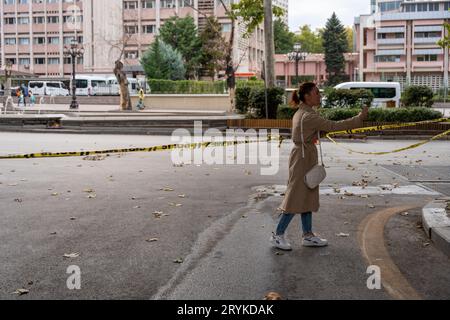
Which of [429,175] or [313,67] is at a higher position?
[313,67]

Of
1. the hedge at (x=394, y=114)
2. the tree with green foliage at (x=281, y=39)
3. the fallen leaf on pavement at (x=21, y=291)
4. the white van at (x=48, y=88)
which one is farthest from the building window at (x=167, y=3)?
the fallen leaf on pavement at (x=21, y=291)

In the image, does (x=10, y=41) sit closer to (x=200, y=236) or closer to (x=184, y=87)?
(x=184, y=87)

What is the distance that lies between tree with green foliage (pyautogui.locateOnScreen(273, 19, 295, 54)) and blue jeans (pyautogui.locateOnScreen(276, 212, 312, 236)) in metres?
103

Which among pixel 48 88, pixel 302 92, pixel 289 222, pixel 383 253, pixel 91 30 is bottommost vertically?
pixel 383 253

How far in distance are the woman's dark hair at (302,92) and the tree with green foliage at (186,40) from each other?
66.9m

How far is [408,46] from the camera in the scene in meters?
85.9

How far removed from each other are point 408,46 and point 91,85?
42.3m

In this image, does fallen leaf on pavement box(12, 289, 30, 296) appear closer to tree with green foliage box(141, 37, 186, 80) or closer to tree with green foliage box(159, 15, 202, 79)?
tree with green foliage box(141, 37, 186, 80)

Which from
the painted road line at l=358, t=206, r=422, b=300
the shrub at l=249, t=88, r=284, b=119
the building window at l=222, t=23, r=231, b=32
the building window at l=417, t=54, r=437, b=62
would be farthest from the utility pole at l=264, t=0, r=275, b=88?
the building window at l=417, t=54, r=437, b=62

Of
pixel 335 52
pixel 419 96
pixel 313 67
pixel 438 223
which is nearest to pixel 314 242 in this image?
pixel 438 223

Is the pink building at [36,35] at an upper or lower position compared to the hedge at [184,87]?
upper

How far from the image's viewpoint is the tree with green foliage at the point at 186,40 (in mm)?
72938

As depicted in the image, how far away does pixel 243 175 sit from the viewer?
1295cm

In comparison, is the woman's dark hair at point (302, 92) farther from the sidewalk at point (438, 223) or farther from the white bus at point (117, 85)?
the white bus at point (117, 85)
